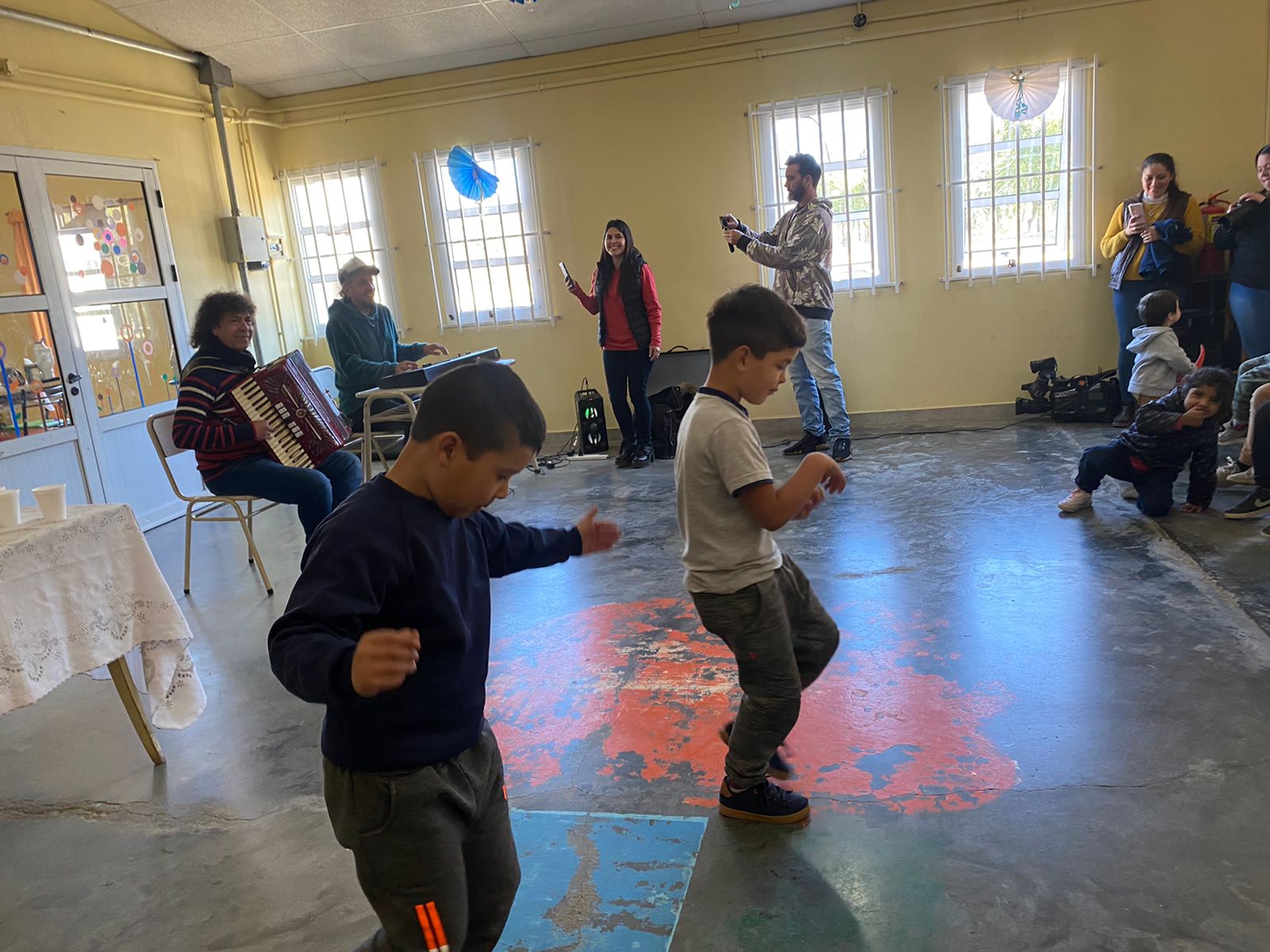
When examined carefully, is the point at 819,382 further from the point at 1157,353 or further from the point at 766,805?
the point at 766,805

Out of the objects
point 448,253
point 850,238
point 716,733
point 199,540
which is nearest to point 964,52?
point 850,238

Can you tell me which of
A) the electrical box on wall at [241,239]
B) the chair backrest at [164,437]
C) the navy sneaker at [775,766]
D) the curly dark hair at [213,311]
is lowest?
the navy sneaker at [775,766]

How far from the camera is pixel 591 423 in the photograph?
20.8 feet

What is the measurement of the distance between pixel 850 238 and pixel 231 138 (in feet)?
15.4

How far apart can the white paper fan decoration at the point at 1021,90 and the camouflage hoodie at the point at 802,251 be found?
5.05ft

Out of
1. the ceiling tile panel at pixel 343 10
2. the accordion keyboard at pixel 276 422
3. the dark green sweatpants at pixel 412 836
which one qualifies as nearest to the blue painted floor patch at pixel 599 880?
the dark green sweatpants at pixel 412 836

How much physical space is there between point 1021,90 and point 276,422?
514 centimetres

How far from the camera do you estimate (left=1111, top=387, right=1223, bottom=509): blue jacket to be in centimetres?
375

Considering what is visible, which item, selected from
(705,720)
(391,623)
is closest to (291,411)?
(705,720)

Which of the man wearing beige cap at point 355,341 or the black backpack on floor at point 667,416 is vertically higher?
the man wearing beige cap at point 355,341

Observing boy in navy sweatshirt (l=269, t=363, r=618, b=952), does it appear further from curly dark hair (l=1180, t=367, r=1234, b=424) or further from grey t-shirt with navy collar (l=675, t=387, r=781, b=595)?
curly dark hair (l=1180, t=367, r=1234, b=424)

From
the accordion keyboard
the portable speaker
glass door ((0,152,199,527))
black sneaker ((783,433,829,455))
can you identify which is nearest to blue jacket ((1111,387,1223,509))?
black sneaker ((783,433,829,455))

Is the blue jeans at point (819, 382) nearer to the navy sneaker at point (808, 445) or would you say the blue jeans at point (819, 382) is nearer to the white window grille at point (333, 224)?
the navy sneaker at point (808, 445)

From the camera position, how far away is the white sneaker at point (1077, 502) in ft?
13.1
